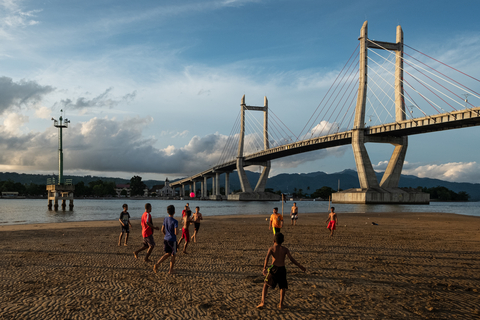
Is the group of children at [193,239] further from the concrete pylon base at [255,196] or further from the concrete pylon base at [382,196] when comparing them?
the concrete pylon base at [255,196]

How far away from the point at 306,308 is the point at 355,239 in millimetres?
9484

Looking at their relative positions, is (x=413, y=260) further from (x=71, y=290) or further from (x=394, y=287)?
(x=71, y=290)

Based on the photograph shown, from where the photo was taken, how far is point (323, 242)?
13.4 meters

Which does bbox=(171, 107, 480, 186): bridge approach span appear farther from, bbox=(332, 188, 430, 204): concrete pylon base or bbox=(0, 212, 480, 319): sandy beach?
bbox=(0, 212, 480, 319): sandy beach

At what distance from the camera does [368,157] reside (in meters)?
60.9

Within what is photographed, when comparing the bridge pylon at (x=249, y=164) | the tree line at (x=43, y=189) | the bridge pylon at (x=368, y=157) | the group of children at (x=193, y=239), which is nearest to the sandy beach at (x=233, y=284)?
the group of children at (x=193, y=239)

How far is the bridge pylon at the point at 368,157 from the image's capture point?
194 ft

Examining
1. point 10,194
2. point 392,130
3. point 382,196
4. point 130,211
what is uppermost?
point 392,130

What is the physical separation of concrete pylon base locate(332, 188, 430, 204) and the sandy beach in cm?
4890

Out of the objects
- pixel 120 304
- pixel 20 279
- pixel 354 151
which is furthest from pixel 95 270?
pixel 354 151

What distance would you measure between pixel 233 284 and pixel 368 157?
5822 centimetres

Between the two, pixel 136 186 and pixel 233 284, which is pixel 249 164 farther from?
pixel 136 186

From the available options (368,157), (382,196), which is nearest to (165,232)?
(382,196)

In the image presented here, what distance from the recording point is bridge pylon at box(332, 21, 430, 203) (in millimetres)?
59062
